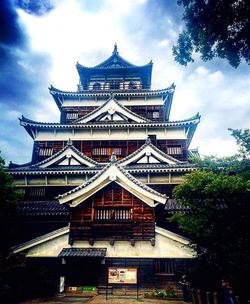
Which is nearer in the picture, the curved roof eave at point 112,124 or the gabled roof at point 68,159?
the gabled roof at point 68,159

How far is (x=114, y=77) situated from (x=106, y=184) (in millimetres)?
18223

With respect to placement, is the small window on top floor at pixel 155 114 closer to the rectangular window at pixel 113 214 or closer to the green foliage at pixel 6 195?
the rectangular window at pixel 113 214

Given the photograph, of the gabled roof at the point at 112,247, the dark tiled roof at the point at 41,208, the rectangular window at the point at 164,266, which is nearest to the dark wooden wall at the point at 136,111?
the dark tiled roof at the point at 41,208

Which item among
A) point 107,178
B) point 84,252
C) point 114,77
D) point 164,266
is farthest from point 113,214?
point 114,77

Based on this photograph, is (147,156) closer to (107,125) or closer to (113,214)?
(107,125)

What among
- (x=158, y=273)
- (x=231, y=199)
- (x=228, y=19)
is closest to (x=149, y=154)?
(x=158, y=273)

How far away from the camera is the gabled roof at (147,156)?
73.2 feet

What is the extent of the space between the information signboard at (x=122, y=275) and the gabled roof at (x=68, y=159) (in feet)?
31.6

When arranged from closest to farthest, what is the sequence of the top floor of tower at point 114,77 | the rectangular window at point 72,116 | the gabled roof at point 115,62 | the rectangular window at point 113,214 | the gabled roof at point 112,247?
the gabled roof at point 112,247, the rectangular window at point 113,214, the rectangular window at point 72,116, the top floor of tower at point 114,77, the gabled roof at point 115,62

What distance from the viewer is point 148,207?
16312mm

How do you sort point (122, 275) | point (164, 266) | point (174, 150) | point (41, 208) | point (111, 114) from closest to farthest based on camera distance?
point (122, 275), point (164, 266), point (41, 208), point (174, 150), point (111, 114)

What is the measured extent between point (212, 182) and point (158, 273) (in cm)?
753

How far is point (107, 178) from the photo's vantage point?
54.9 ft

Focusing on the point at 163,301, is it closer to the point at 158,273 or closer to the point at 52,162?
the point at 158,273
